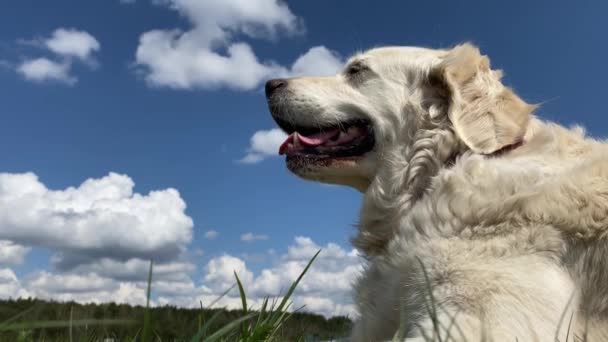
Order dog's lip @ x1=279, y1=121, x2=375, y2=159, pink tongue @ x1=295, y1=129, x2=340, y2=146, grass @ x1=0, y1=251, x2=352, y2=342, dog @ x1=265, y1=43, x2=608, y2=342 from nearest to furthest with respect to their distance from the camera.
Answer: grass @ x1=0, y1=251, x2=352, y2=342 < dog @ x1=265, y1=43, x2=608, y2=342 < dog's lip @ x1=279, y1=121, x2=375, y2=159 < pink tongue @ x1=295, y1=129, x2=340, y2=146

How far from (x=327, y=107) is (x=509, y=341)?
8.53ft

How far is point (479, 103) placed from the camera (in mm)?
3906

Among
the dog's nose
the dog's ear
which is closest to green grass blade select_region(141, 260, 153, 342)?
the dog's ear

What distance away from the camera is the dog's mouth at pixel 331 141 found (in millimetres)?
4551

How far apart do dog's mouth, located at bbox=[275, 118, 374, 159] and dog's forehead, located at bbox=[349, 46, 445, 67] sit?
542mm

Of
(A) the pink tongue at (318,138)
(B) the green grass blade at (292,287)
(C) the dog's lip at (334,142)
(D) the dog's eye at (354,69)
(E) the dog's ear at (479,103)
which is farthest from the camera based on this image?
(D) the dog's eye at (354,69)

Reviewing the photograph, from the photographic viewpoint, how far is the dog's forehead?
444 centimetres

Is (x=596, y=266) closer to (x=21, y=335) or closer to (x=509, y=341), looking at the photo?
(x=509, y=341)

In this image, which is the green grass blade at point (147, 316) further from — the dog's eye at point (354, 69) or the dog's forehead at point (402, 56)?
the dog's eye at point (354, 69)

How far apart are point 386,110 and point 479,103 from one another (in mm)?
774

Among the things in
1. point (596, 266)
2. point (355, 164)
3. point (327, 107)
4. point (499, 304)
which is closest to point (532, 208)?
point (596, 266)

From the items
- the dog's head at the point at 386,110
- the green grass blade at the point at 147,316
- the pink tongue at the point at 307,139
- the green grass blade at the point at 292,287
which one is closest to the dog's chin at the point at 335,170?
the dog's head at the point at 386,110

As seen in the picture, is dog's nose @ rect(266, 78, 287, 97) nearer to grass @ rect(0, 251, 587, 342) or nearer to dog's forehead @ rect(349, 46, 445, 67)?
dog's forehead @ rect(349, 46, 445, 67)

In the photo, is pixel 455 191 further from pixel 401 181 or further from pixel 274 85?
pixel 274 85
